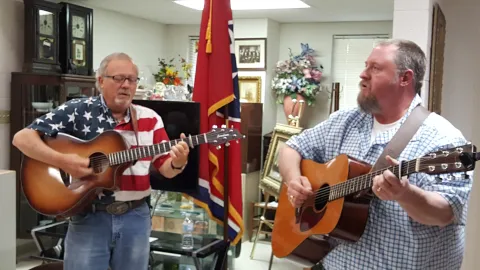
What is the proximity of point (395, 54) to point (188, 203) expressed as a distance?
7.70 feet

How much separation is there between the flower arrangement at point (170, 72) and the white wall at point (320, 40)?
42.1 inches

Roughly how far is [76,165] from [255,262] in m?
2.77

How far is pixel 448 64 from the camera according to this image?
3.51m

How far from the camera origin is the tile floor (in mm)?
4414

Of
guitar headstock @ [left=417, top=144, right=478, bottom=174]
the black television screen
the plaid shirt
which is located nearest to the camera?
guitar headstock @ [left=417, top=144, right=478, bottom=174]

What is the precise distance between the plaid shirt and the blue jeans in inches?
35.2

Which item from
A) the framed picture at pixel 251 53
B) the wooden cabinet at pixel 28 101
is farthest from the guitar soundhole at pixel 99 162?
the framed picture at pixel 251 53

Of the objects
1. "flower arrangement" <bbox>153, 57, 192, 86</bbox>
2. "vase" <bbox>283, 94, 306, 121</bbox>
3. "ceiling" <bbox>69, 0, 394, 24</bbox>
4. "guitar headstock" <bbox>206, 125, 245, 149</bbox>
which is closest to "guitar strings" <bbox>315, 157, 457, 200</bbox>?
"guitar headstock" <bbox>206, 125, 245, 149</bbox>

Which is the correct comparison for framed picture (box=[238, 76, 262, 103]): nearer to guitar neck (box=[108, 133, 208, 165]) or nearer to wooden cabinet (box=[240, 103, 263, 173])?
wooden cabinet (box=[240, 103, 263, 173])

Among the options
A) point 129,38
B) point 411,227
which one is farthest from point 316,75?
point 411,227

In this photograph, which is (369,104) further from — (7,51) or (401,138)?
(7,51)

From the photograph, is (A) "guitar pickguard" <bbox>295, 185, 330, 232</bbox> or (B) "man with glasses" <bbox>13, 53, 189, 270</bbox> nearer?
(A) "guitar pickguard" <bbox>295, 185, 330, 232</bbox>

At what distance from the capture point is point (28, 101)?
4.45 metres

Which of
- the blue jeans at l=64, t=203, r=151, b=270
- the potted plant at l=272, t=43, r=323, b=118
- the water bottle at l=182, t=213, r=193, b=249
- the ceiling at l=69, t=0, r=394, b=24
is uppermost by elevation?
the ceiling at l=69, t=0, r=394, b=24
